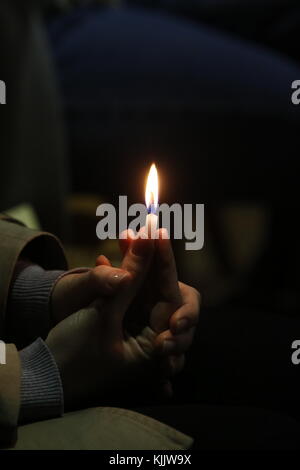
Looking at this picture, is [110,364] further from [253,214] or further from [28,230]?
[253,214]

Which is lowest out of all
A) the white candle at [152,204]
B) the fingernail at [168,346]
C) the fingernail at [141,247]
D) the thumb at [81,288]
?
the fingernail at [168,346]

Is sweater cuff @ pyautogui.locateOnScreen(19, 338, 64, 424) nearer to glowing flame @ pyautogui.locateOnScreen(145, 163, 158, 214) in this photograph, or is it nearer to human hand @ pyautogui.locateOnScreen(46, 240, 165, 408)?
human hand @ pyautogui.locateOnScreen(46, 240, 165, 408)

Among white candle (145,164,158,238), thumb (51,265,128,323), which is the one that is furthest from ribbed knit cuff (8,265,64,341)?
white candle (145,164,158,238)

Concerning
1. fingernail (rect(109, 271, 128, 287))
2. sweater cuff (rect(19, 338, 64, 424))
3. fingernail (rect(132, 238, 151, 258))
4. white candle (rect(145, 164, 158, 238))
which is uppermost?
Result: white candle (rect(145, 164, 158, 238))

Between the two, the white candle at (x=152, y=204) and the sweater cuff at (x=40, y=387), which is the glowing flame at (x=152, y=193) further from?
the sweater cuff at (x=40, y=387)

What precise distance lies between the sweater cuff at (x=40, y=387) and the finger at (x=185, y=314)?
0.07m

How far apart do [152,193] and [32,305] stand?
0.13 meters

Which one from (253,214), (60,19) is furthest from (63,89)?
(253,214)

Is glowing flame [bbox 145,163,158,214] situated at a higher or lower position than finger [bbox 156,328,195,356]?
higher

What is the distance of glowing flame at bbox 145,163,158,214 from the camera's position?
466 millimetres

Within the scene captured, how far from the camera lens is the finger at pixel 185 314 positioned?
50 cm

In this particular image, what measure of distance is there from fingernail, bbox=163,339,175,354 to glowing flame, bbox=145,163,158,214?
82 mm

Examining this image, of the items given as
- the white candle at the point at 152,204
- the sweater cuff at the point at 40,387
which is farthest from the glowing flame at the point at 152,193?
the sweater cuff at the point at 40,387

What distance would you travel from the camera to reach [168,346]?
0.50 m
